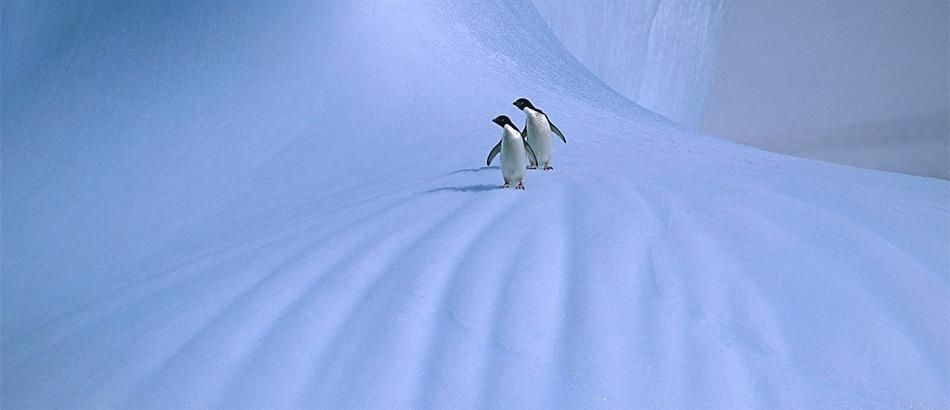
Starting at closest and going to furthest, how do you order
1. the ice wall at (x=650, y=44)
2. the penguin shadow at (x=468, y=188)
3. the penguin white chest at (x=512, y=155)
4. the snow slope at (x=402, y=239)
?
the snow slope at (x=402, y=239) → the penguin white chest at (x=512, y=155) → the penguin shadow at (x=468, y=188) → the ice wall at (x=650, y=44)

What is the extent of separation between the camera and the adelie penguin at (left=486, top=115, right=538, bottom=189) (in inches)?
112

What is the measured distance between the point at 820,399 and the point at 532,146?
1475 mm

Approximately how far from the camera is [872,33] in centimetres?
855

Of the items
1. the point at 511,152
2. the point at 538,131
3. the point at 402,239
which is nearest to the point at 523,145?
the point at 511,152

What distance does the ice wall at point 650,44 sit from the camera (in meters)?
6.01

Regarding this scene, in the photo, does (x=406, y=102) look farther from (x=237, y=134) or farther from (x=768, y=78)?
(x=768, y=78)

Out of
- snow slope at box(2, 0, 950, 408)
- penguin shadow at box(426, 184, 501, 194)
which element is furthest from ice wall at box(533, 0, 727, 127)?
penguin shadow at box(426, 184, 501, 194)

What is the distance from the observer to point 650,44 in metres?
7.24

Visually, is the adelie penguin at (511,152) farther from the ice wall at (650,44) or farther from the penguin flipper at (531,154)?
the ice wall at (650,44)

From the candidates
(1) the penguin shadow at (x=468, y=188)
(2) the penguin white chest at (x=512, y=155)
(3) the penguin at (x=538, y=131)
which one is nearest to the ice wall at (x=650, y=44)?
(3) the penguin at (x=538, y=131)

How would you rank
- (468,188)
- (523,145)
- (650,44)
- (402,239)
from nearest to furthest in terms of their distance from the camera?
1. (402,239)
2. (523,145)
3. (468,188)
4. (650,44)

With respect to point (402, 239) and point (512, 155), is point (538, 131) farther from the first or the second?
point (402, 239)

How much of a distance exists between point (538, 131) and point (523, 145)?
0.28 meters

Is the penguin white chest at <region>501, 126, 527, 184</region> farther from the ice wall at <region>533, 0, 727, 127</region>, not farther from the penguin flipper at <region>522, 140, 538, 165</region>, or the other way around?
the ice wall at <region>533, 0, 727, 127</region>
